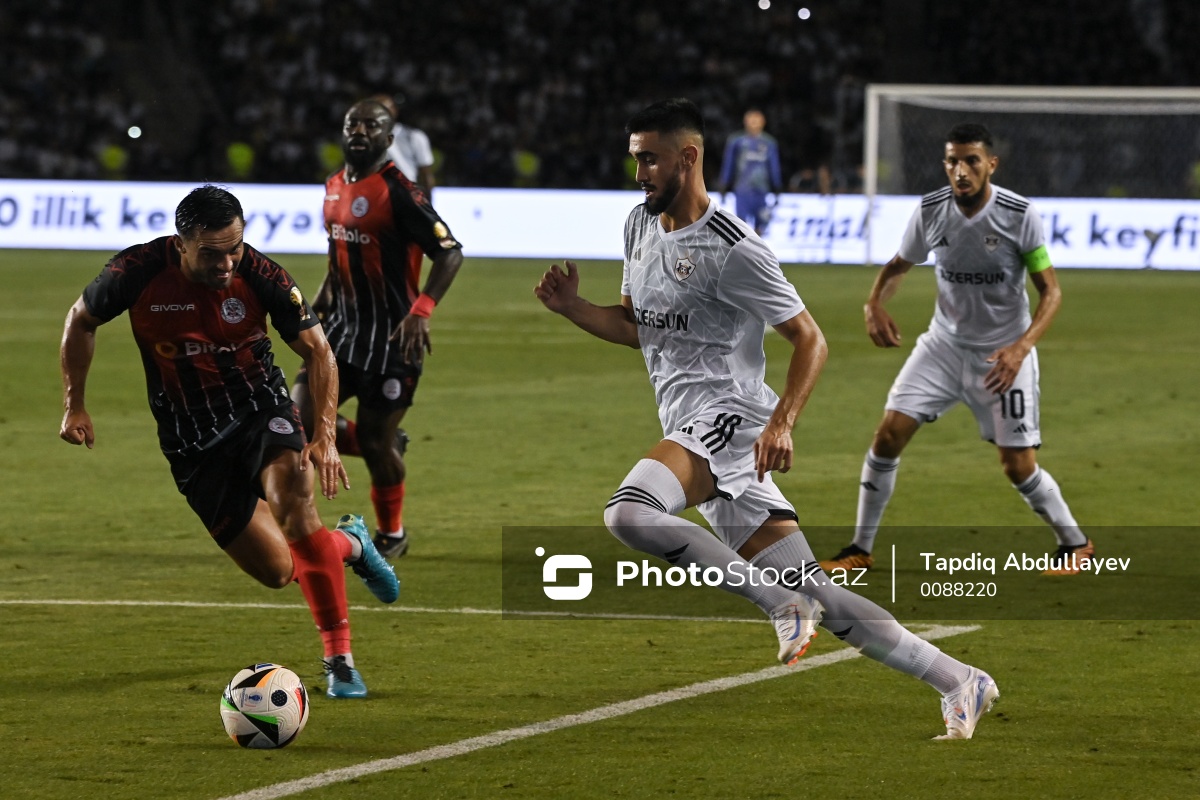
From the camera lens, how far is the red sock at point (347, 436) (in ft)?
29.0

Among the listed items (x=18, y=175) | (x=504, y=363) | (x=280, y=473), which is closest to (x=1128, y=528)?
(x=280, y=473)

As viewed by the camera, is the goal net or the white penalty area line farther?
the goal net

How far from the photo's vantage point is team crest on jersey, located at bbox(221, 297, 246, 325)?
6219 millimetres

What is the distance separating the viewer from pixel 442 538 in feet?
30.7

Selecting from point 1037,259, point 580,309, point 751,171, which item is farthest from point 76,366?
point 751,171

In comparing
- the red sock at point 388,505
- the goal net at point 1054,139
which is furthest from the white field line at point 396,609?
the goal net at point 1054,139

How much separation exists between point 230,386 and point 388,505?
2509mm

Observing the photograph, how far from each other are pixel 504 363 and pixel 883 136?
1330cm

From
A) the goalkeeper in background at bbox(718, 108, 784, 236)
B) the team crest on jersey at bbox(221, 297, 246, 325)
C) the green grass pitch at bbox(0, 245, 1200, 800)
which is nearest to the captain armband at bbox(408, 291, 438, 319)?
the green grass pitch at bbox(0, 245, 1200, 800)

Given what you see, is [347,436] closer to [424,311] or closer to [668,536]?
[424,311]

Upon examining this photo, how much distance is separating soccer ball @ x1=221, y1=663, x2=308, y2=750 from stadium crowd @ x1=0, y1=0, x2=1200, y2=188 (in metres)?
28.9

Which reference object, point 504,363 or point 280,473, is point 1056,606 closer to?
point 280,473

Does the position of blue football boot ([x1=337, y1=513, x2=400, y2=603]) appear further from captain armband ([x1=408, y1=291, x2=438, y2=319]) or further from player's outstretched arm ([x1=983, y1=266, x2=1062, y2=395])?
player's outstretched arm ([x1=983, y1=266, x2=1062, y2=395])

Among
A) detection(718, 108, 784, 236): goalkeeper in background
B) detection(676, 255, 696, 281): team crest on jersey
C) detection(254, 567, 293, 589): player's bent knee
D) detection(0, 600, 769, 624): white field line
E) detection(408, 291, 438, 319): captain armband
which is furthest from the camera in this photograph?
detection(718, 108, 784, 236): goalkeeper in background
